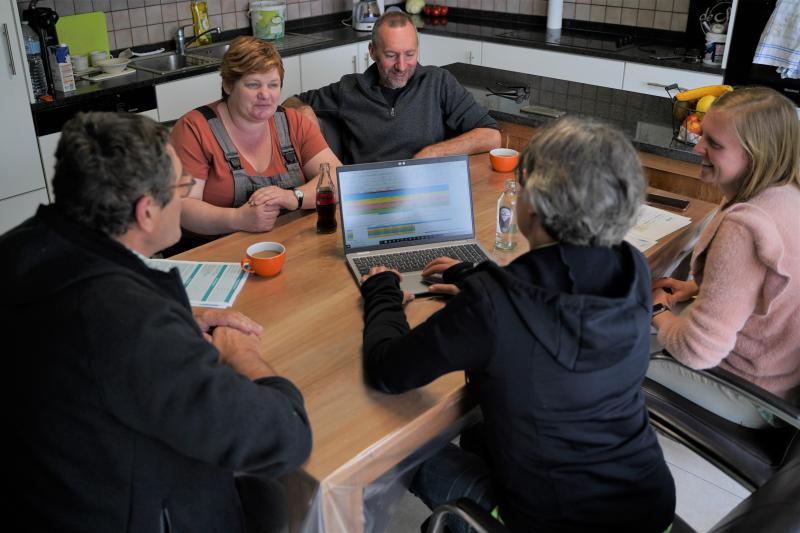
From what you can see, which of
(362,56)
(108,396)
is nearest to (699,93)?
(108,396)

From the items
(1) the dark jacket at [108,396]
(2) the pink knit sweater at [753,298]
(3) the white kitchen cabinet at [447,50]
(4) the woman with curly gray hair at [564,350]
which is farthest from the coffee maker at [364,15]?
(1) the dark jacket at [108,396]

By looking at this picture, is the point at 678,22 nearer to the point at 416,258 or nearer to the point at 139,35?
the point at 139,35

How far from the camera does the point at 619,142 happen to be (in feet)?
4.18

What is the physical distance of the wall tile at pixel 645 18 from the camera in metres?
4.65

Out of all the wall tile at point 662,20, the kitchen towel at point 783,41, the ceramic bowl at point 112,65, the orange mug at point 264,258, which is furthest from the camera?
the wall tile at point 662,20

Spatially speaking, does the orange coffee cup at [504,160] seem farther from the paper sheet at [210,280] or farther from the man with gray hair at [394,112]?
the paper sheet at [210,280]

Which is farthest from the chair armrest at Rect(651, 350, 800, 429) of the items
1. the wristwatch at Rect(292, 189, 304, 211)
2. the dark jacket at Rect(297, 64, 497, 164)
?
the dark jacket at Rect(297, 64, 497, 164)

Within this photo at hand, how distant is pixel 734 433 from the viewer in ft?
5.80

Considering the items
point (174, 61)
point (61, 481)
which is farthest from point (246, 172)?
point (174, 61)

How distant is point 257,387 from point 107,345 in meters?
0.25

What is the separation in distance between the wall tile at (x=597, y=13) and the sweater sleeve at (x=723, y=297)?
138 inches

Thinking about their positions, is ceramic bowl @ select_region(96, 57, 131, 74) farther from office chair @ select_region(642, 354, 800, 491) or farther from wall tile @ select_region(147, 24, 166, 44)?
office chair @ select_region(642, 354, 800, 491)

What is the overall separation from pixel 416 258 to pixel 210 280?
0.50 m

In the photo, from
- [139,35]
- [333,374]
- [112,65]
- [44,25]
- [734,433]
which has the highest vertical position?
[44,25]
